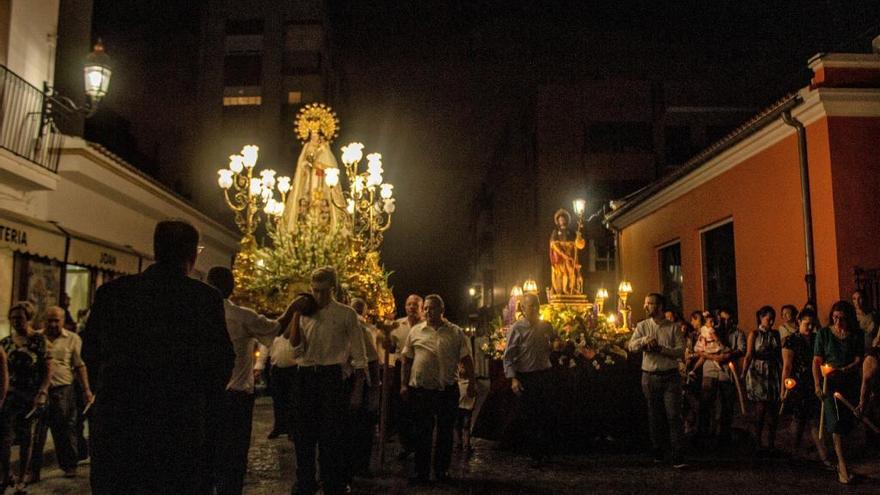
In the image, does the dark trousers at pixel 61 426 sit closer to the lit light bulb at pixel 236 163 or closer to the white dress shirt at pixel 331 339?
the white dress shirt at pixel 331 339

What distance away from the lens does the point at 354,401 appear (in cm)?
623

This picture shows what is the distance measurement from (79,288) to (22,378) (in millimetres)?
9047

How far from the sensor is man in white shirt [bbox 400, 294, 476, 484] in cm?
689

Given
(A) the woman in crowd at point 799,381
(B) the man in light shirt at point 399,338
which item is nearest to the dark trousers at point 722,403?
(A) the woman in crowd at point 799,381

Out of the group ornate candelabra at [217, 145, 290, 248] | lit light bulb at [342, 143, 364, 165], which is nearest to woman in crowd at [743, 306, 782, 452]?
lit light bulb at [342, 143, 364, 165]

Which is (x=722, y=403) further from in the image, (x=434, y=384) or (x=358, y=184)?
(x=358, y=184)

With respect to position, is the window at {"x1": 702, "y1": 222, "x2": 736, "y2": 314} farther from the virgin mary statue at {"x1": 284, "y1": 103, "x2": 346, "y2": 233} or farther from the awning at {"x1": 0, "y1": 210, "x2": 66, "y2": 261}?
the awning at {"x1": 0, "y1": 210, "x2": 66, "y2": 261}

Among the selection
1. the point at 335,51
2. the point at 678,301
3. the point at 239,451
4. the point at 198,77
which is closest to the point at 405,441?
the point at 239,451

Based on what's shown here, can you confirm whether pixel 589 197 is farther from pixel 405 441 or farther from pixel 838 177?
pixel 405 441

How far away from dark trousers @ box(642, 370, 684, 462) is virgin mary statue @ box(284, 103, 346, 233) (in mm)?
7673

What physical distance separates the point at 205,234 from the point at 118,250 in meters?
8.81

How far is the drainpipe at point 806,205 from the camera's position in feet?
34.9

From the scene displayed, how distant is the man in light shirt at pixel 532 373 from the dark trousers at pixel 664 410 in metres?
1.13

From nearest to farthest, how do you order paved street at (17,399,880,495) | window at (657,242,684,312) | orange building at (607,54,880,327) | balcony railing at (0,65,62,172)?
paved street at (17,399,880,495)
orange building at (607,54,880,327)
balcony railing at (0,65,62,172)
window at (657,242,684,312)
